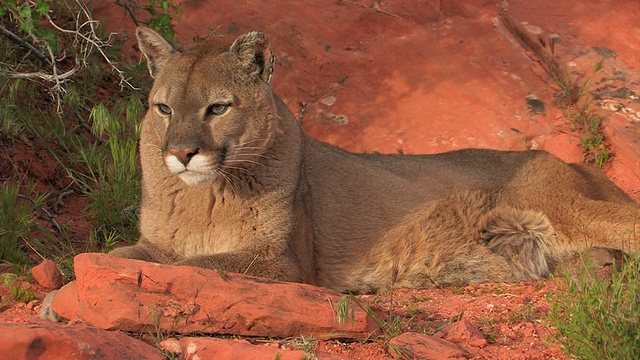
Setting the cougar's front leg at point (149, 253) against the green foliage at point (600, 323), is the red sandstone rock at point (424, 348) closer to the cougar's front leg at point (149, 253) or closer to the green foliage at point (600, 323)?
the green foliage at point (600, 323)

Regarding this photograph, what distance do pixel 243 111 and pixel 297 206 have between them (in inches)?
30.9

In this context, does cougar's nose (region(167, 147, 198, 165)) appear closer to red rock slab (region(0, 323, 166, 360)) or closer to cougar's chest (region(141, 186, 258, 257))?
cougar's chest (region(141, 186, 258, 257))

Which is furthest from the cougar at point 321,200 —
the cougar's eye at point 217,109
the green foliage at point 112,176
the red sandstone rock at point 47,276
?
the green foliage at point 112,176

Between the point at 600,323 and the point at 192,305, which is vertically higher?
the point at 600,323

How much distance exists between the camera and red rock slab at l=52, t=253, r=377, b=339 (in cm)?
460

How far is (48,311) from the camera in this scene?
194 inches

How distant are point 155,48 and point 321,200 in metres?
1.58

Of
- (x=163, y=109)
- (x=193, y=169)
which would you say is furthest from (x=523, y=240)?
(x=163, y=109)

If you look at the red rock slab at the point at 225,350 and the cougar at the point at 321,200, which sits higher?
the red rock slab at the point at 225,350

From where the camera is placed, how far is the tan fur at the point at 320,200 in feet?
18.9

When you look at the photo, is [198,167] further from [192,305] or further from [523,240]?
[523,240]

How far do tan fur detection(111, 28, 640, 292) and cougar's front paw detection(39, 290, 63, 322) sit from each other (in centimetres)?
82

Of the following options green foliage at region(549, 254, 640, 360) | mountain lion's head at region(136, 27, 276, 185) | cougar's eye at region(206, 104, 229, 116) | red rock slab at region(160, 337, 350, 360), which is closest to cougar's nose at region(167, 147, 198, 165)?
mountain lion's head at region(136, 27, 276, 185)

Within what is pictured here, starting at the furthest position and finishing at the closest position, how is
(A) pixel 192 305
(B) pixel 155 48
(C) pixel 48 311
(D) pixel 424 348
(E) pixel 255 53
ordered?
(B) pixel 155 48 → (E) pixel 255 53 → (C) pixel 48 311 → (A) pixel 192 305 → (D) pixel 424 348
